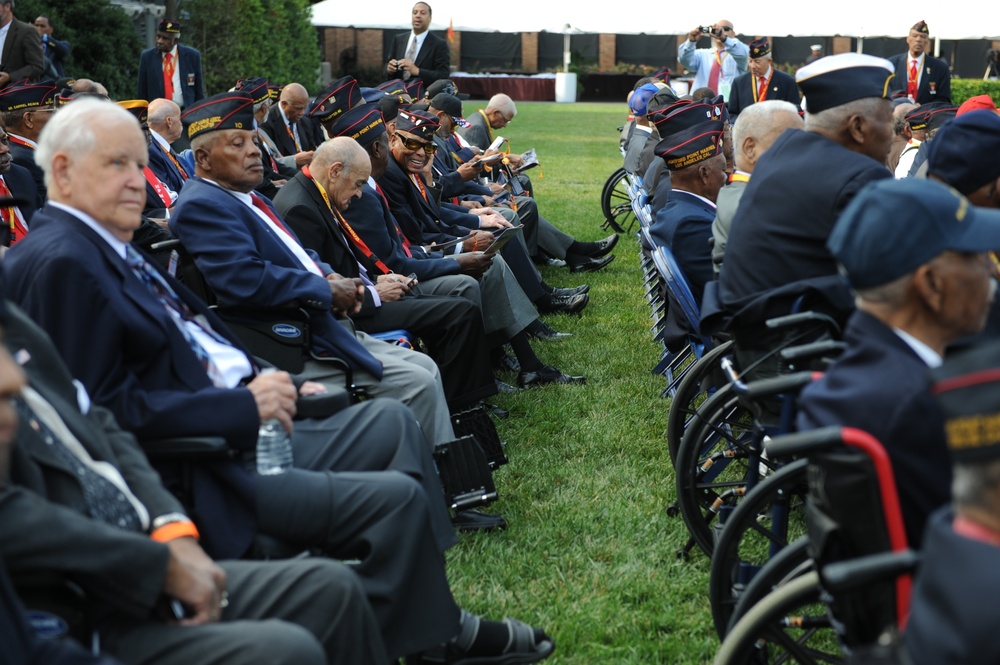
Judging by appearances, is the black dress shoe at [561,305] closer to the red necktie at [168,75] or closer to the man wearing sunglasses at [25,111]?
the man wearing sunglasses at [25,111]

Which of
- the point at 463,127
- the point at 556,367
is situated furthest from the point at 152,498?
the point at 463,127

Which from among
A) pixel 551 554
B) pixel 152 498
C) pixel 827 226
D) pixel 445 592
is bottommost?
pixel 551 554

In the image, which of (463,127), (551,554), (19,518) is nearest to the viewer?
(19,518)

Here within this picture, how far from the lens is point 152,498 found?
2602mm

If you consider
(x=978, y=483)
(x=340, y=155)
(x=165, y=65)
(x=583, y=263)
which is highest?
(x=165, y=65)

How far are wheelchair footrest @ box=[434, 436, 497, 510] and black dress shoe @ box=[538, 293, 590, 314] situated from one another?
166 inches

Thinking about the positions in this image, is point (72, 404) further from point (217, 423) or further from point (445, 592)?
point (445, 592)

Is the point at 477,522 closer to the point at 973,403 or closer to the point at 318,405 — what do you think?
the point at 318,405

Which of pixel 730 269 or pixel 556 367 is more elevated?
pixel 730 269

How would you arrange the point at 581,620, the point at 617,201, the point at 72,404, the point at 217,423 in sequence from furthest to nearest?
the point at 617,201
the point at 581,620
the point at 217,423
the point at 72,404

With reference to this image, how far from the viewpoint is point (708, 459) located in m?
4.16

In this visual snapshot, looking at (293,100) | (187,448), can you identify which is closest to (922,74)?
(293,100)

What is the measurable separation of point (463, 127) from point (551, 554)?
8.15m

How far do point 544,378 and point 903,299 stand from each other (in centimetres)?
440
